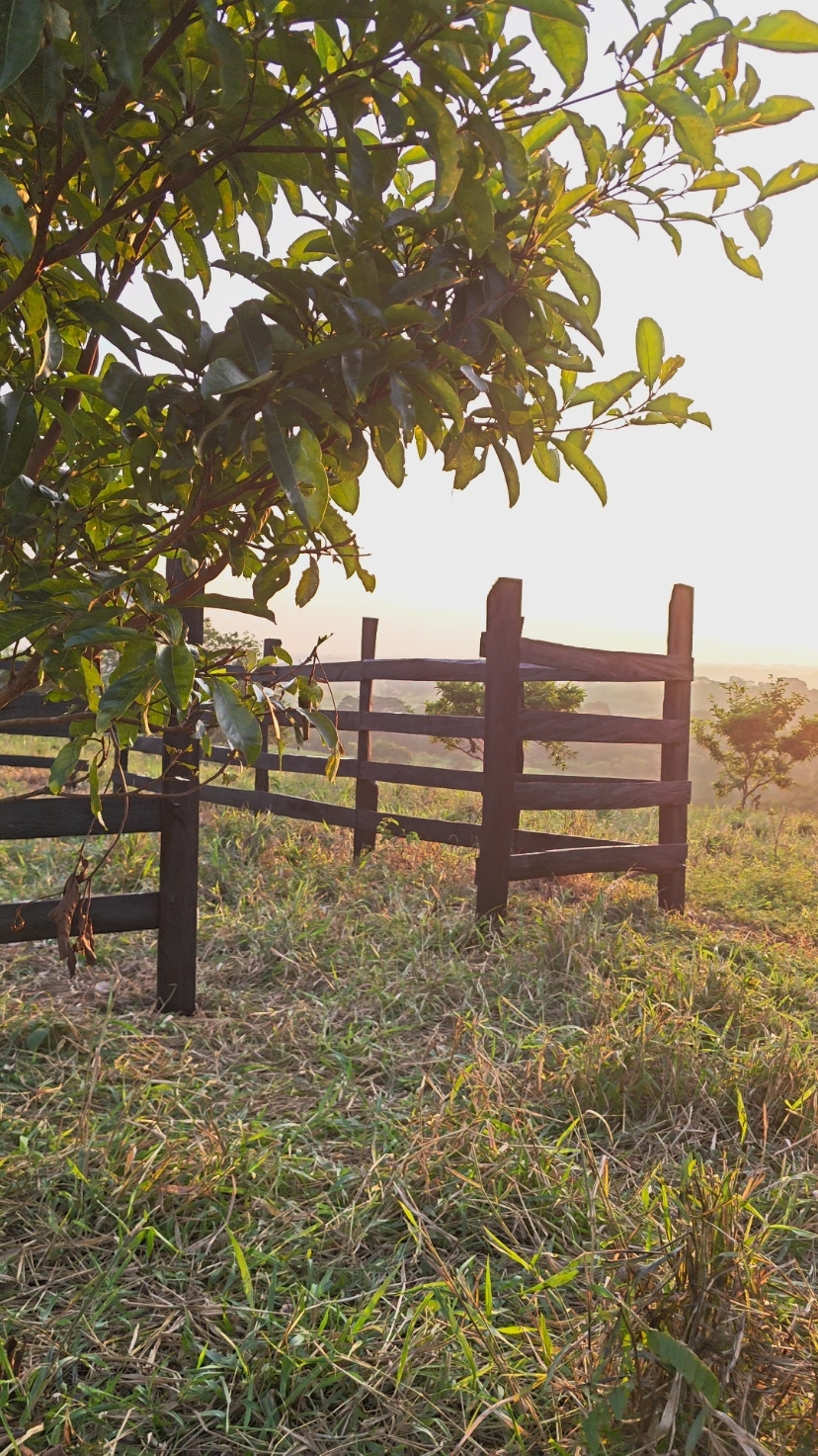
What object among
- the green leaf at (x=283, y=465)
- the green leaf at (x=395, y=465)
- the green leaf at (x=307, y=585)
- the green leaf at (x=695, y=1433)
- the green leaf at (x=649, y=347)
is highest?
the green leaf at (x=649, y=347)

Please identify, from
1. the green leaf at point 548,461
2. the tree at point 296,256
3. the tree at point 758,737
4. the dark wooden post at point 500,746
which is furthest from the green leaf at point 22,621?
the tree at point 758,737

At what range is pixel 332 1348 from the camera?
162 cm

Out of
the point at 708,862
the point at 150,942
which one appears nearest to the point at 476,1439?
the point at 150,942

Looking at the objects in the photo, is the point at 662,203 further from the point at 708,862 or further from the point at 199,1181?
the point at 708,862

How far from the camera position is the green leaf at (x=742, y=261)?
108cm

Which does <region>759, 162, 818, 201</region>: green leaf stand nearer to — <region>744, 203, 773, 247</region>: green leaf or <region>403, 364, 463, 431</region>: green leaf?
<region>744, 203, 773, 247</region>: green leaf

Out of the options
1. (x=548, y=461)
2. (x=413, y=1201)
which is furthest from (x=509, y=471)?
(x=413, y=1201)

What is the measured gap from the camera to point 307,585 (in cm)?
140

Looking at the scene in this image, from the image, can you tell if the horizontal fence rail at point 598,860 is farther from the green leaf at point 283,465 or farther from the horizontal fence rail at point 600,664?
the green leaf at point 283,465

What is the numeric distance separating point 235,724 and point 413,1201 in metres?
1.54

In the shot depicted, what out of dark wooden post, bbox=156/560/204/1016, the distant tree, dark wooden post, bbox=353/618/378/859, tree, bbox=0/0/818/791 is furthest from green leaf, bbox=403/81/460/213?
the distant tree

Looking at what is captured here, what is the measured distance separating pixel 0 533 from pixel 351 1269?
1.56 meters

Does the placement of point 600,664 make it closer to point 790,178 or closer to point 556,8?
point 790,178

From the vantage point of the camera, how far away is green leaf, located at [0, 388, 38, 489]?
1.03 meters
